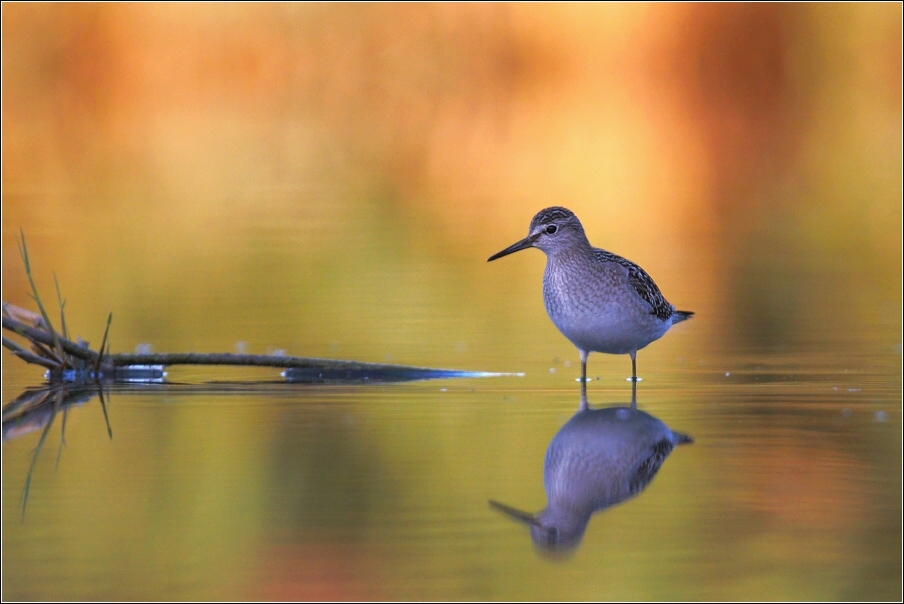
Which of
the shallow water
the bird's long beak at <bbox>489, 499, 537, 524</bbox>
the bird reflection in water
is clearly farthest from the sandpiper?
the bird's long beak at <bbox>489, 499, 537, 524</bbox>

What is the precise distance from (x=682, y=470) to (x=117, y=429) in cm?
237

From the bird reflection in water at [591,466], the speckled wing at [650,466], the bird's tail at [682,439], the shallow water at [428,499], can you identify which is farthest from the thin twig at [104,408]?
the bird's tail at [682,439]

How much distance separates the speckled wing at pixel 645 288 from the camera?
7.57 m

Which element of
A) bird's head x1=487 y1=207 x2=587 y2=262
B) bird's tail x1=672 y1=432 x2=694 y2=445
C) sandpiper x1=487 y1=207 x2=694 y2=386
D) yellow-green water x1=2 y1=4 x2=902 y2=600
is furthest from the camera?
bird's head x1=487 y1=207 x2=587 y2=262

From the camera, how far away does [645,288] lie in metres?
7.63

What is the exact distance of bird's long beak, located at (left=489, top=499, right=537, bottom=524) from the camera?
4.43 m

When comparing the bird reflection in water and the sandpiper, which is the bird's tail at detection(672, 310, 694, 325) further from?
the bird reflection in water

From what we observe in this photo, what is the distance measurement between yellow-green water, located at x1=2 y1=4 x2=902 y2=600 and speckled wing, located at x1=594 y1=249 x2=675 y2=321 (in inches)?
13.0

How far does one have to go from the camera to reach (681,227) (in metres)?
15.4

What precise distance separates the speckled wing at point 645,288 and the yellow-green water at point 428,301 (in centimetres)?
33

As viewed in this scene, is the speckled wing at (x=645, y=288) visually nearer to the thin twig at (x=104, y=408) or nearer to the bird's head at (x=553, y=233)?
the bird's head at (x=553, y=233)

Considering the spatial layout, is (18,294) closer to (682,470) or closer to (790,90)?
(682,470)

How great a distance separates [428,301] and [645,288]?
10.3ft

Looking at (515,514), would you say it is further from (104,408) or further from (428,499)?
(104,408)
